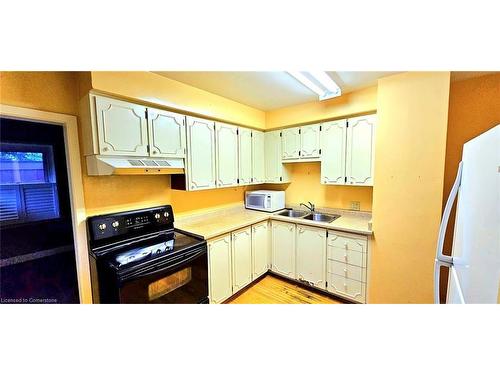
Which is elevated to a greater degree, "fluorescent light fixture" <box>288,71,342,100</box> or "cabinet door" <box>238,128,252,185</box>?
"fluorescent light fixture" <box>288,71,342,100</box>

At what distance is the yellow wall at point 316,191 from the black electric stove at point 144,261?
5.51 feet

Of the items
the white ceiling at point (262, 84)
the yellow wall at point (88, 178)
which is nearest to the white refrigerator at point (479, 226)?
the white ceiling at point (262, 84)

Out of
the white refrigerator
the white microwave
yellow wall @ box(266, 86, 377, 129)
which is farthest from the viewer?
the white microwave

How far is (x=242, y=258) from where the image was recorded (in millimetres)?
2244

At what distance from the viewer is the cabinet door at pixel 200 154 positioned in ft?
6.49

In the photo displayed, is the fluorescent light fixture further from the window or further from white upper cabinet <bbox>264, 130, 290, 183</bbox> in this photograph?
the window

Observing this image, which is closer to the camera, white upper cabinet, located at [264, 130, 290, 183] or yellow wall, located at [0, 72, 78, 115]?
yellow wall, located at [0, 72, 78, 115]

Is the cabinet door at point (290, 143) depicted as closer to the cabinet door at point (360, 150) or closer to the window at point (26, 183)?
the cabinet door at point (360, 150)

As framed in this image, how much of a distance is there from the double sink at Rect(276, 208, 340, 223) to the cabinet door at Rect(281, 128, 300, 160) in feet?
2.53

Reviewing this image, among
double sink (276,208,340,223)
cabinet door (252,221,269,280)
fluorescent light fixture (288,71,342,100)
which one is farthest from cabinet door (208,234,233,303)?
fluorescent light fixture (288,71,342,100)

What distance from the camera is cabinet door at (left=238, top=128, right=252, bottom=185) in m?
2.53
